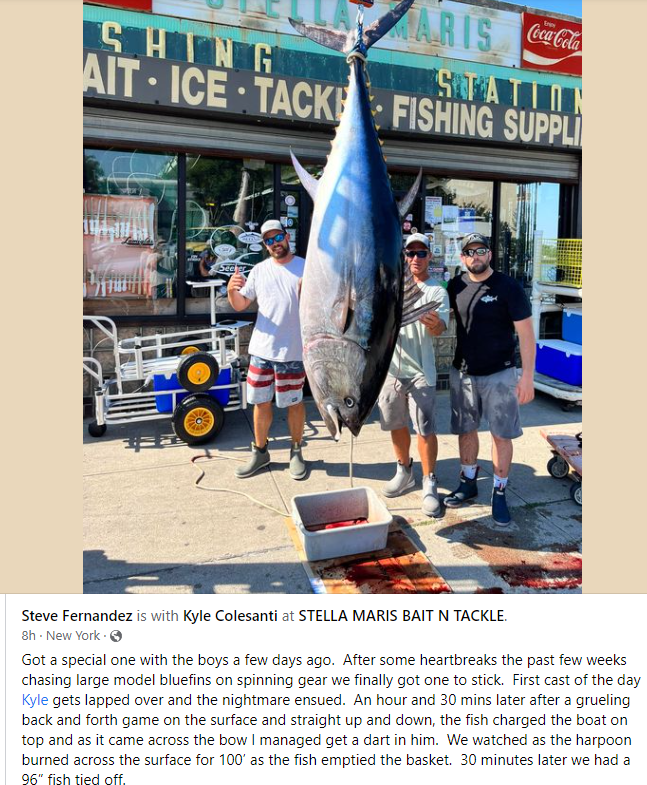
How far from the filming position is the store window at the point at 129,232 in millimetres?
5508

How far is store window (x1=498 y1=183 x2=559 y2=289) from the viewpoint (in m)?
7.16

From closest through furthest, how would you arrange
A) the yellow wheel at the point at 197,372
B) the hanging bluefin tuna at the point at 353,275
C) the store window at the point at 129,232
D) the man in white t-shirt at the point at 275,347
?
1. the hanging bluefin tuna at the point at 353,275
2. the man in white t-shirt at the point at 275,347
3. the yellow wheel at the point at 197,372
4. the store window at the point at 129,232

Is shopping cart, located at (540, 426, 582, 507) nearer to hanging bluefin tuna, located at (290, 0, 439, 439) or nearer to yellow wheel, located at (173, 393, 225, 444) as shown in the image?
hanging bluefin tuna, located at (290, 0, 439, 439)

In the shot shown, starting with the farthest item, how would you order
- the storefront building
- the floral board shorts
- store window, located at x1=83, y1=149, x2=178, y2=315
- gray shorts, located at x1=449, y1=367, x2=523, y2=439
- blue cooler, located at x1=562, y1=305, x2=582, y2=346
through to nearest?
blue cooler, located at x1=562, y1=305, x2=582, y2=346, store window, located at x1=83, y1=149, x2=178, y2=315, the storefront building, the floral board shorts, gray shorts, located at x1=449, y1=367, x2=523, y2=439

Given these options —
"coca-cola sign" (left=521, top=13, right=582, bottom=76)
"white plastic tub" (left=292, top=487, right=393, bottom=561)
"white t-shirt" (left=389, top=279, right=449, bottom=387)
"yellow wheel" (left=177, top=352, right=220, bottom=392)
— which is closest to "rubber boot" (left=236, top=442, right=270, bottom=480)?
"yellow wheel" (left=177, top=352, right=220, bottom=392)

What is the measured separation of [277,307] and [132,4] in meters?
3.50

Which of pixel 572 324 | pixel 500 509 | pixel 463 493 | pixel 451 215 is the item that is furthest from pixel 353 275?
pixel 572 324

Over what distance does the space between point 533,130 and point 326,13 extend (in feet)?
8.24

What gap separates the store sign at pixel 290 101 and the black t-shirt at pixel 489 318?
9.06ft

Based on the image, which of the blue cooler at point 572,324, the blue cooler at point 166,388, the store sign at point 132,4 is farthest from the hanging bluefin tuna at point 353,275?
the blue cooler at point 572,324

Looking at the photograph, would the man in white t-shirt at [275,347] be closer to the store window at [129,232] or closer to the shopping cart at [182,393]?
the shopping cart at [182,393]

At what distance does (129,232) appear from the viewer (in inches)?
223

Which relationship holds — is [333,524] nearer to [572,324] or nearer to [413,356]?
[413,356]

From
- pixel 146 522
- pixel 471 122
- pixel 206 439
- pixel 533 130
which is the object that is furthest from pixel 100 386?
pixel 533 130
